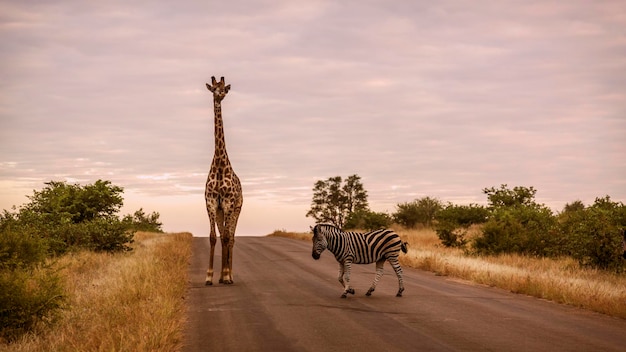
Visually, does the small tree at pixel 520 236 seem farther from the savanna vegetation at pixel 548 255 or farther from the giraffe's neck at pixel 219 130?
the giraffe's neck at pixel 219 130

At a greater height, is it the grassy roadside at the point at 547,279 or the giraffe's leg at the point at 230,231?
the giraffe's leg at the point at 230,231

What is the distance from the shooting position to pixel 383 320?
38.4 ft

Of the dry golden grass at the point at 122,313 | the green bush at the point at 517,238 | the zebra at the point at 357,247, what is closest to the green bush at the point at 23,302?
the dry golden grass at the point at 122,313

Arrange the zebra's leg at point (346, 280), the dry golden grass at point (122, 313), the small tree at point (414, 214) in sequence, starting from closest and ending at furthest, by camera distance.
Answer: the dry golden grass at point (122, 313), the zebra's leg at point (346, 280), the small tree at point (414, 214)

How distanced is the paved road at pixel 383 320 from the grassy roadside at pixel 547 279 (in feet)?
1.82

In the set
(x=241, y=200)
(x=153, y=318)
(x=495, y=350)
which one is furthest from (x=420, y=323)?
(x=241, y=200)

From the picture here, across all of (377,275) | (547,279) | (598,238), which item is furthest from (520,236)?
(377,275)

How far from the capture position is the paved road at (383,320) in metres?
9.70

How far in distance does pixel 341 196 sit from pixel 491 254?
3567cm

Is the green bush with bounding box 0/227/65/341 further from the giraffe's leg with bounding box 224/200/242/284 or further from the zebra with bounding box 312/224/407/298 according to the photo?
the zebra with bounding box 312/224/407/298

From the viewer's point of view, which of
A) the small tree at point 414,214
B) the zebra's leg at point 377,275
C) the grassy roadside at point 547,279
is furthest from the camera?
the small tree at point 414,214

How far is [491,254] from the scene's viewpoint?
29219mm

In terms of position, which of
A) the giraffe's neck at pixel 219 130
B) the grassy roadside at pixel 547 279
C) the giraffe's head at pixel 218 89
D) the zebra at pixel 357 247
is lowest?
the grassy roadside at pixel 547 279

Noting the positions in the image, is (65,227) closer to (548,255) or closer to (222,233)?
(222,233)
